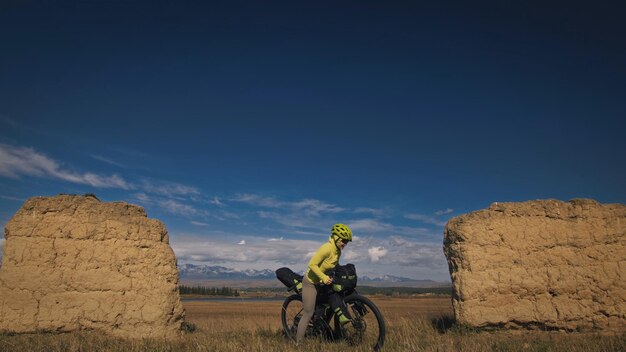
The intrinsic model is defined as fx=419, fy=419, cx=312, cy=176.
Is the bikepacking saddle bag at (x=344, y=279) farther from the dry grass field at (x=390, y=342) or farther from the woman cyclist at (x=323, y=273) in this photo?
the dry grass field at (x=390, y=342)

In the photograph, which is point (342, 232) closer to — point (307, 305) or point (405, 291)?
point (307, 305)

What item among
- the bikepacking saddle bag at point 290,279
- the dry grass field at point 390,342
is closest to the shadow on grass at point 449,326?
the dry grass field at point 390,342

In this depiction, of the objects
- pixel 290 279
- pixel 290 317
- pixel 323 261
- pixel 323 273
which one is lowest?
pixel 290 317

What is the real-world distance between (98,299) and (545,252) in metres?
9.58

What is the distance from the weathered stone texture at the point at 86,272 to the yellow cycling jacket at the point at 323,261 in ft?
13.3

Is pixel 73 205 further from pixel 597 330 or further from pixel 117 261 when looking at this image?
pixel 597 330

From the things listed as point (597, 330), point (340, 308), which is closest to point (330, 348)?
point (340, 308)

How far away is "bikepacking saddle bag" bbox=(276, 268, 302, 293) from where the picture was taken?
7.91 meters

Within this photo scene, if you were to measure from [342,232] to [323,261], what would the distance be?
0.58m

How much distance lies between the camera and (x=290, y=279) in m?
8.09

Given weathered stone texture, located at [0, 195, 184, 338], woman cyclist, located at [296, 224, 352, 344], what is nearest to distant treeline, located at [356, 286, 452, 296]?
weathered stone texture, located at [0, 195, 184, 338]

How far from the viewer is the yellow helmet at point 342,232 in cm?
700

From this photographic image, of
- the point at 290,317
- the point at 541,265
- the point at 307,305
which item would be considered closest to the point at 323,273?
the point at 307,305

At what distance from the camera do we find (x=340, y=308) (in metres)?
6.76
